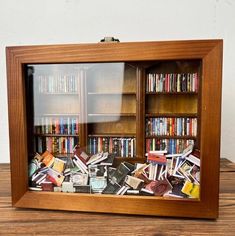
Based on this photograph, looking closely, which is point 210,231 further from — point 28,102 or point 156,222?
point 28,102

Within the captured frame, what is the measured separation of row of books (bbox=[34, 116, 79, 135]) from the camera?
0.51 metres

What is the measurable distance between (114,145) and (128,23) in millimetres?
521

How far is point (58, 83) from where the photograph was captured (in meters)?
0.51

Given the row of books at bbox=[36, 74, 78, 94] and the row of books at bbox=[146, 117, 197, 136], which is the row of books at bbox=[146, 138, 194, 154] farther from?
the row of books at bbox=[36, 74, 78, 94]

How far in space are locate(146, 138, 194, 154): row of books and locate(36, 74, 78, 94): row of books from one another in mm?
206

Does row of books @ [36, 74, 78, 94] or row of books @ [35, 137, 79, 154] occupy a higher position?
row of books @ [36, 74, 78, 94]

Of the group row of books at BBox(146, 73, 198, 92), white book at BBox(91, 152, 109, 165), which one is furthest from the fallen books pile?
row of books at BBox(146, 73, 198, 92)

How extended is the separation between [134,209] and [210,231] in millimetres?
145

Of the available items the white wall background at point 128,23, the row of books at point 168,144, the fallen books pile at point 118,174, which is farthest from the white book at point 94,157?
the white wall background at point 128,23

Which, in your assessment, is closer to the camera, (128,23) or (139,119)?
(139,119)

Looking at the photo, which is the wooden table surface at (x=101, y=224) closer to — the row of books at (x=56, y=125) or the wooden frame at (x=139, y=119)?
the wooden frame at (x=139, y=119)

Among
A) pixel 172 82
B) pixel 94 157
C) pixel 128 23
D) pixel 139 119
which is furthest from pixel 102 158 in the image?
pixel 128 23

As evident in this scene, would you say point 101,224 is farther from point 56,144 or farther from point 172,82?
point 172,82

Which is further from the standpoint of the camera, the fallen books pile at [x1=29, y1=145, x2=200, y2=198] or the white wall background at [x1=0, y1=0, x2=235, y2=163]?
the white wall background at [x1=0, y1=0, x2=235, y2=163]
